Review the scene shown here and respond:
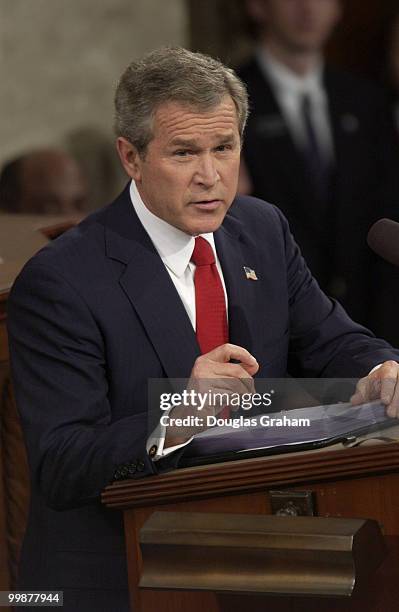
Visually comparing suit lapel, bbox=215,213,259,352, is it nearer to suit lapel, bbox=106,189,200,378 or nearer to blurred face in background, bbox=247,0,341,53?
suit lapel, bbox=106,189,200,378

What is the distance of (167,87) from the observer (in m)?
2.20

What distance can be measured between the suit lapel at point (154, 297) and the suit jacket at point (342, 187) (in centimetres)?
272

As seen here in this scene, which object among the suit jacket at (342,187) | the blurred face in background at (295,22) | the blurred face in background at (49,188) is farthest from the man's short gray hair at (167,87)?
Answer: the blurred face in background at (295,22)

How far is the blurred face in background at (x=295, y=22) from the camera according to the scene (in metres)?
5.28

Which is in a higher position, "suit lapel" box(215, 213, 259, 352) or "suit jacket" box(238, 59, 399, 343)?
"suit lapel" box(215, 213, 259, 352)

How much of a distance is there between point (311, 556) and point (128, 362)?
2.11 ft

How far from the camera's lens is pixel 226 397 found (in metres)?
1.89

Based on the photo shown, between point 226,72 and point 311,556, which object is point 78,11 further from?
point 311,556

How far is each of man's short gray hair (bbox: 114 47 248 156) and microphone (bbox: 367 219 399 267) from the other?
0.38 meters

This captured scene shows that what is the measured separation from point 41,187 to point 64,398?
224cm

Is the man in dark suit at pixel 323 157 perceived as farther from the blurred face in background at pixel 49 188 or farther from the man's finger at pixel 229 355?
the man's finger at pixel 229 355

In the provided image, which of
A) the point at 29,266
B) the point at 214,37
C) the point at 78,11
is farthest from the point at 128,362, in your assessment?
the point at 214,37

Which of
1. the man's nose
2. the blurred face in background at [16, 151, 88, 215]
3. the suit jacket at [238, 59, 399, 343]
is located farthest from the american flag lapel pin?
the suit jacket at [238, 59, 399, 343]

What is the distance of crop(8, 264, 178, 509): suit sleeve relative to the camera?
2.04 metres
